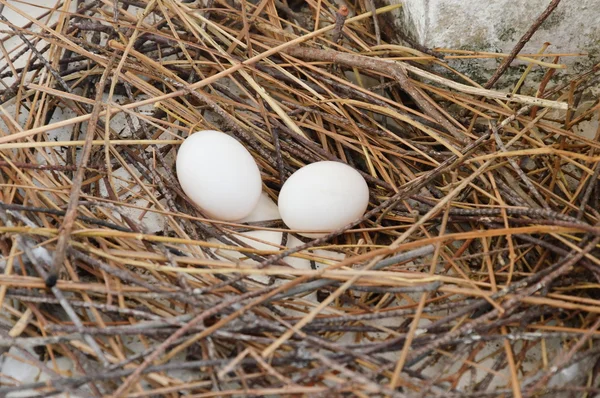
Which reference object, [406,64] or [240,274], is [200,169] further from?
[406,64]

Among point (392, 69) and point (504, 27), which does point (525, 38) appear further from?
point (392, 69)

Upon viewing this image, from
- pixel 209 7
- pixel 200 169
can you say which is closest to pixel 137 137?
pixel 200 169

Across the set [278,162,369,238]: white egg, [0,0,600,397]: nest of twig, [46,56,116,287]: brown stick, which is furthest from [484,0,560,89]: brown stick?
[46,56,116,287]: brown stick

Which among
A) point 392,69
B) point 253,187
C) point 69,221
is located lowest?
point 69,221

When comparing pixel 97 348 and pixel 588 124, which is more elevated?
pixel 588 124

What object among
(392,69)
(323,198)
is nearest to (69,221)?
(323,198)

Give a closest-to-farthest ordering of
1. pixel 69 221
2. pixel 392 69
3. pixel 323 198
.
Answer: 1. pixel 69 221
2. pixel 323 198
3. pixel 392 69
